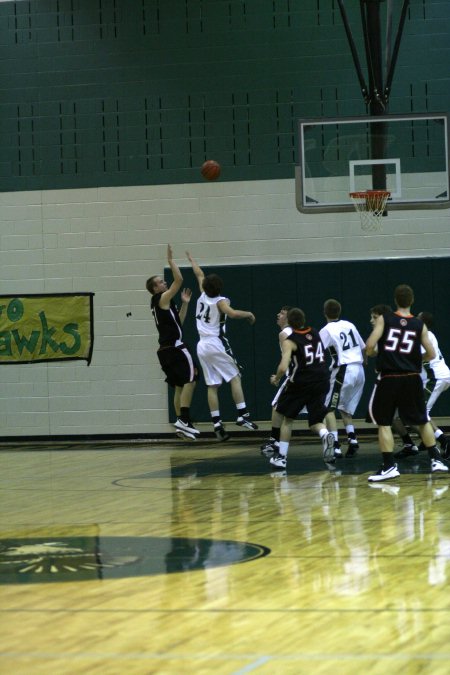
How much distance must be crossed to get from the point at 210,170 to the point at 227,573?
9.72 meters

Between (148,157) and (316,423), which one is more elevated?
(148,157)

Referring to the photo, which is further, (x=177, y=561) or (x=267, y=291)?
(x=267, y=291)

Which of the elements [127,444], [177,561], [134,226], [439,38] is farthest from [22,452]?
[177,561]

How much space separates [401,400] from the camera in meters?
10.9

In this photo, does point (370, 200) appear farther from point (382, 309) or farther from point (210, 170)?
point (210, 170)

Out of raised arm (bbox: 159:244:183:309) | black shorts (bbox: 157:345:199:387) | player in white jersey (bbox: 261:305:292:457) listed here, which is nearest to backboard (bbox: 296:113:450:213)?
player in white jersey (bbox: 261:305:292:457)

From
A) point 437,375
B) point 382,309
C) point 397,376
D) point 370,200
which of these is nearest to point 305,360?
point 382,309

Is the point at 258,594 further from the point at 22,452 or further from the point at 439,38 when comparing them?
the point at 439,38

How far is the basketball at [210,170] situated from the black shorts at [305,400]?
4527mm

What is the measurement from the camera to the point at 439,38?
16.4 m

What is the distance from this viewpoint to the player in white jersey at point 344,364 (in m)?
13.5

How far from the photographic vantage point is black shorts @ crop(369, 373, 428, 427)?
35.8 ft

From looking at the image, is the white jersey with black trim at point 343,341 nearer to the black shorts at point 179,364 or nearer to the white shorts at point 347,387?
the white shorts at point 347,387

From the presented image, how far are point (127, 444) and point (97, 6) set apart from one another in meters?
6.35
